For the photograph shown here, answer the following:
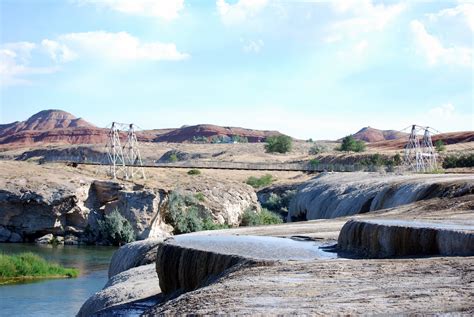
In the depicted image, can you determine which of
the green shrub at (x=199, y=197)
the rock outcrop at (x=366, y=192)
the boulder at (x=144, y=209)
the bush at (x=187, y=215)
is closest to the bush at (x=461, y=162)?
the bush at (x=187, y=215)

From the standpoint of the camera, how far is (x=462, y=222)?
727 inches

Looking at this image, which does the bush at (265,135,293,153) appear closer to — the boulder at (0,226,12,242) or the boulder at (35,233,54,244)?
the boulder at (35,233,54,244)

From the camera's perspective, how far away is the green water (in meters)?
31.7

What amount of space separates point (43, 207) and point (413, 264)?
2023 inches

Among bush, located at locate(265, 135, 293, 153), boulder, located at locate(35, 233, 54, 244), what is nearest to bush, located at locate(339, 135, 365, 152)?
bush, located at locate(265, 135, 293, 153)

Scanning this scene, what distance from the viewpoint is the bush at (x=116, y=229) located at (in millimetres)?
60375

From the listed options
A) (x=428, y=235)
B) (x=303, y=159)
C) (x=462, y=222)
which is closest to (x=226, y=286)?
(x=428, y=235)

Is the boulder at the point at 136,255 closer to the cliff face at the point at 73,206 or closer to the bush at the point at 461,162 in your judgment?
the cliff face at the point at 73,206

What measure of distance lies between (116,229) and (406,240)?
46.0 meters

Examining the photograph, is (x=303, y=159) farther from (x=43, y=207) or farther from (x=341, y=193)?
(x=341, y=193)

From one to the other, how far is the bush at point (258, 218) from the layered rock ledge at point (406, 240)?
42.9 metres

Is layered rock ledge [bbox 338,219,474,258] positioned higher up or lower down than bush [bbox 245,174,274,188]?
lower down

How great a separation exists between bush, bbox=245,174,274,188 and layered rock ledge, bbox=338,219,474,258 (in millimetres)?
69429

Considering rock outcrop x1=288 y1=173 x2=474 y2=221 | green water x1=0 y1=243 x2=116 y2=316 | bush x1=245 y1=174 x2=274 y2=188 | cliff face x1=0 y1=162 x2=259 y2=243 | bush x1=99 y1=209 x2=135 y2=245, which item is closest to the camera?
rock outcrop x1=288 y1=173 x2=474 y2=221
